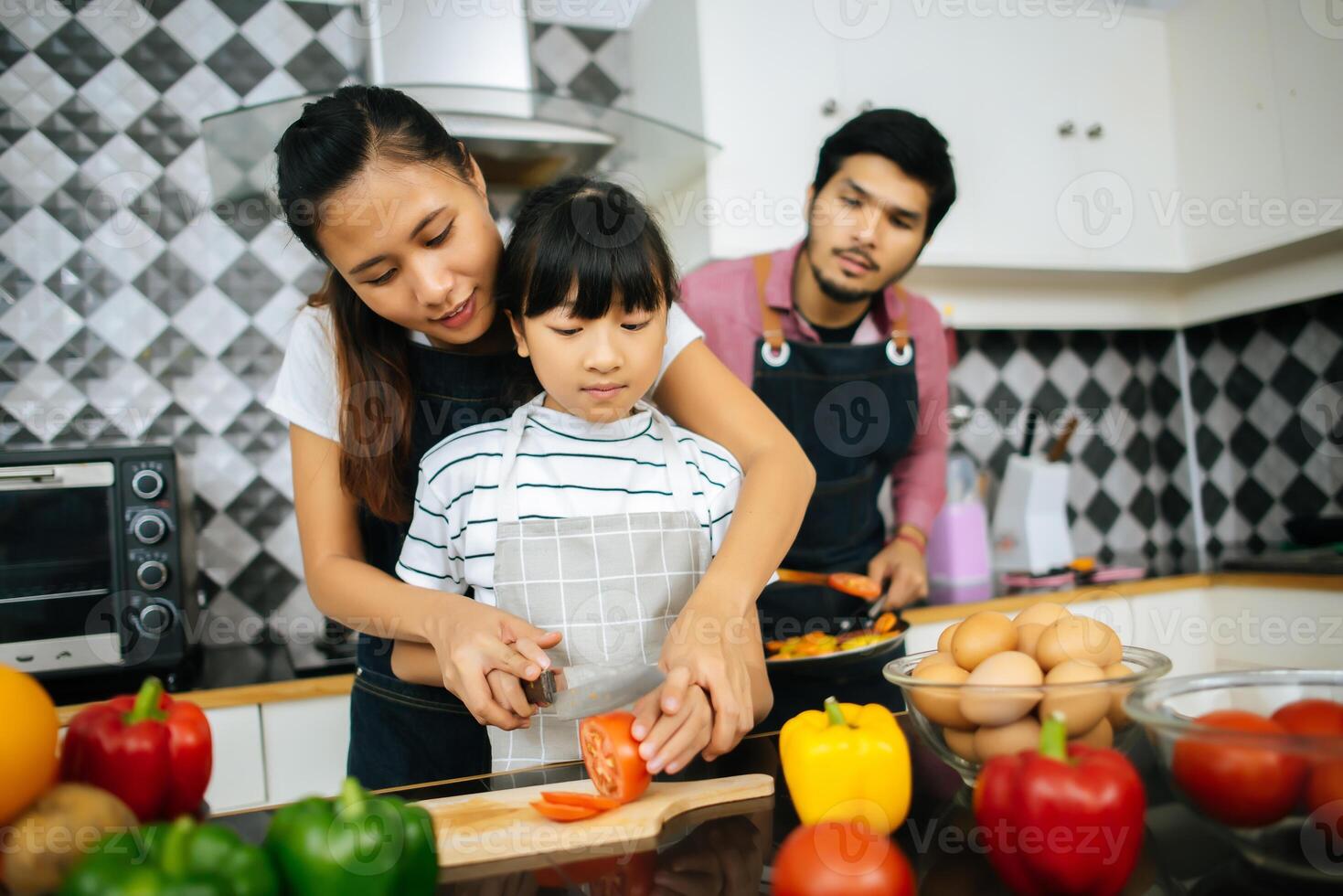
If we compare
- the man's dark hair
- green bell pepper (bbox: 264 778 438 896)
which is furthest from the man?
green bell pepper (bbox: 264 778 438 896)

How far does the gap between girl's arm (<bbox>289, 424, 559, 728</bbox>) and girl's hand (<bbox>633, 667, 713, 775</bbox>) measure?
108mm

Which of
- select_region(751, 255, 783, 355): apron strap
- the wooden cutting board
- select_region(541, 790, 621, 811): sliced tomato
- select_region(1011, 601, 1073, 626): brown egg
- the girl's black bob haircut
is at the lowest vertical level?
the wooden cutting board

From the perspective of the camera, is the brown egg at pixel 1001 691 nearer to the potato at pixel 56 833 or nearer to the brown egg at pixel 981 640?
the brown egg at pixel 981 640

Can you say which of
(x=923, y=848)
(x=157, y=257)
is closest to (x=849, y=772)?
(x=923, y=848)

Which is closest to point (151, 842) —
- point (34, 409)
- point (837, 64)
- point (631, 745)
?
point (631, 745)

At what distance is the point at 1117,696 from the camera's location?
647mm

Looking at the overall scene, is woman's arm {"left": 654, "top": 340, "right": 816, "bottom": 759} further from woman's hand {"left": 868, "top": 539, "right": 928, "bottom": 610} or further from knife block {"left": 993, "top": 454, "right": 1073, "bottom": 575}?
knife block {"left": 993, "top": 454, "right": 1073, "bottom": 575}

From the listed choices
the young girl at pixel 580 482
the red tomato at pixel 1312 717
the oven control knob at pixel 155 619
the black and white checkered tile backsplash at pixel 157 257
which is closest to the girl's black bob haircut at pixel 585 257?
the young girl at pixel 580 482

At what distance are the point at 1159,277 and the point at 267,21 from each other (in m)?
2.24

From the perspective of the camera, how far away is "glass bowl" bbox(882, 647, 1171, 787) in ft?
2.08

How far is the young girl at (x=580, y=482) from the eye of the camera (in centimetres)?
95

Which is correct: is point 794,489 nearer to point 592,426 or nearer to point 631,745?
point 592,426

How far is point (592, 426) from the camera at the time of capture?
1.07m

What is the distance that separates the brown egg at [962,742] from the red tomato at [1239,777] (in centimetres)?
14
